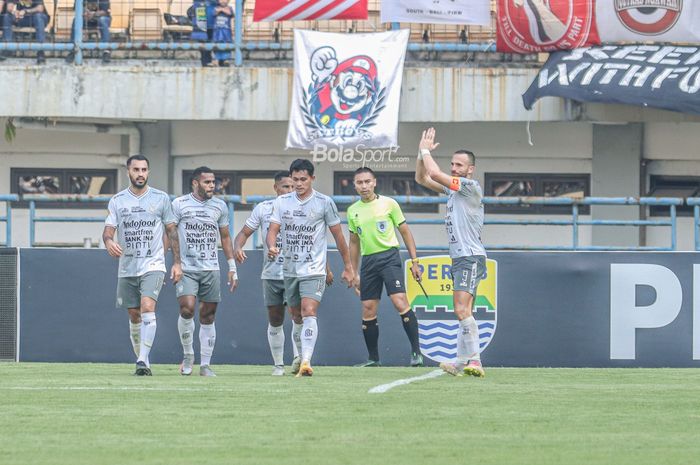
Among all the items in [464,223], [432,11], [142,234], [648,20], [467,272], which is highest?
[432,11]

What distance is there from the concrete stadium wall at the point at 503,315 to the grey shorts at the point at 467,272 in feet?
17.1

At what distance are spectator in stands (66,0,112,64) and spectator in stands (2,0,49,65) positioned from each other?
1.51 ft

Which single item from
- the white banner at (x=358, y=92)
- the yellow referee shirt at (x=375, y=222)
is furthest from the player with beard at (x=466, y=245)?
the white banner at (x=358, y=92)

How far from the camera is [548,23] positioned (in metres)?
20.7

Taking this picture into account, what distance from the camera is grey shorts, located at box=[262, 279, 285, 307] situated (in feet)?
48.8

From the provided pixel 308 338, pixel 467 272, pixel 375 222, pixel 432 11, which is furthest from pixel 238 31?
pixel 467 272

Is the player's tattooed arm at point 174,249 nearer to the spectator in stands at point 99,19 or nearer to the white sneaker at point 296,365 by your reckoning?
the white sneaker at point 296,365

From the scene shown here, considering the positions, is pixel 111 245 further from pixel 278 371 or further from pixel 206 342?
pixel 278 371

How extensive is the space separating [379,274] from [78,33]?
8.01 m

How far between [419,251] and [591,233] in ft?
17.3

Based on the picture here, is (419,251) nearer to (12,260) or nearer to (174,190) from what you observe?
(12,260)

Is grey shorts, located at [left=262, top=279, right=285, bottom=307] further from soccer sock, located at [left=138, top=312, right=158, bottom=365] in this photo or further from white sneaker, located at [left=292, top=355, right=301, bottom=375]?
soccer sock, located at [left=138, top=312, right=158, bottom=365]

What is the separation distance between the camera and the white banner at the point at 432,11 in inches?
829

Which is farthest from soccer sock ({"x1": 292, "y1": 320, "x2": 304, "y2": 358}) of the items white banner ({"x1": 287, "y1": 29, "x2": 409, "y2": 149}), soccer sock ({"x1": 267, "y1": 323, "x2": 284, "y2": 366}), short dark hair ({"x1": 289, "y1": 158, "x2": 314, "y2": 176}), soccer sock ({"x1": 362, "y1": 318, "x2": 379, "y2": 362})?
white banner ({"x1": 287, "y1": 29, "x2": 409, "y2": 149})
